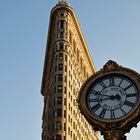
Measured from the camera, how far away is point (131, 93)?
7.84 metres

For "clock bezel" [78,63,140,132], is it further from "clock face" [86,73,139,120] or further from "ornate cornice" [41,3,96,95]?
"ornate cornice" [41,3,96,95]

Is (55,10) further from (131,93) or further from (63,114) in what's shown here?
(131,93)

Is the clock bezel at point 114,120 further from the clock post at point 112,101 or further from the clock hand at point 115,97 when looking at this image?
the clock hand at point 115,97

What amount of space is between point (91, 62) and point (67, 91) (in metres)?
38.6

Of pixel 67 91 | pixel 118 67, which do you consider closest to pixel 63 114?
pixel 67 91

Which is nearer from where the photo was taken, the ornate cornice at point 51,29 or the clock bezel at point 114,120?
the clock bezel at point 114,120

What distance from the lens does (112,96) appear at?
7855 millimetres

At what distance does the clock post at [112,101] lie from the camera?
7.64 metres

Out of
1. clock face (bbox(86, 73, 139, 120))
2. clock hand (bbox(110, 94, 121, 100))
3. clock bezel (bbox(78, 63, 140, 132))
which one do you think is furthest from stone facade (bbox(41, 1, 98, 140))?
clock hand (bbox(110, 94, 121, 100))

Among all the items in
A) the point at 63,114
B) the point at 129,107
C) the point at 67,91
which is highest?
the point at 67,91

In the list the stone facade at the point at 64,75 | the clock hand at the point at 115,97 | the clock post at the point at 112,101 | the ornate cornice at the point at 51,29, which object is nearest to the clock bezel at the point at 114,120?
→ the clock post at the point at 112,101

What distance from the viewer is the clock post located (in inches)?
301

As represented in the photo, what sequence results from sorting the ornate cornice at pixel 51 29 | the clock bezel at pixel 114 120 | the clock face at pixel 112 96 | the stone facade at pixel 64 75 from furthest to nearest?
the ornate cornice at pixel 51 29, the stone facade at pixel 64 75, the clock face at pixel 112 96, the clock bezel at pixel 114 120

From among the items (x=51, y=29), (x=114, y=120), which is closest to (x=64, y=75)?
(x=51, y=29)
